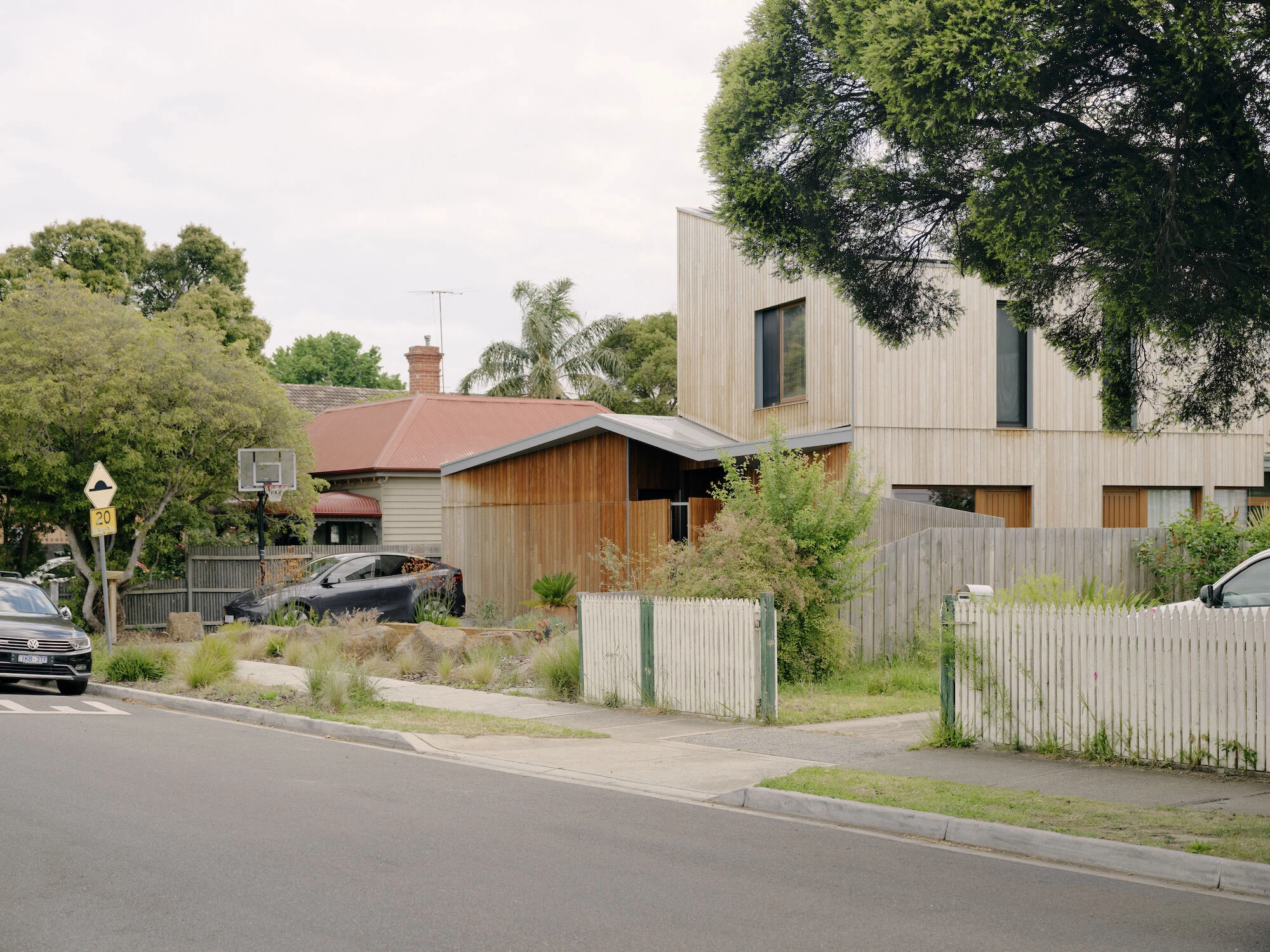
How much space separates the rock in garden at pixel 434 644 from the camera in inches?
693

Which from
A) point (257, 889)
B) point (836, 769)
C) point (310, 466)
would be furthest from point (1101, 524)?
point (257, 889)

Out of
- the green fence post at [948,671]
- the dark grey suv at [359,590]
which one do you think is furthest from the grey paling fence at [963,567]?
the dark grey suv at [359,590]

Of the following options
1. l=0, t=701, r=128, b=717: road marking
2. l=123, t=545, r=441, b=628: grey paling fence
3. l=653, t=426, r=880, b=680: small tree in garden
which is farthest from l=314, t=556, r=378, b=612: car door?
l=653, t=426, r=880, b=680: small tree in garden

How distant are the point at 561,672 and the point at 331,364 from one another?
195 ft

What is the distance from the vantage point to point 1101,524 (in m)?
21.1

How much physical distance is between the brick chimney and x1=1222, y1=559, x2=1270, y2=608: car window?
2947 centimetres

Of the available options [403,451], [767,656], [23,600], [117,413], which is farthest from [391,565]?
[767,656]

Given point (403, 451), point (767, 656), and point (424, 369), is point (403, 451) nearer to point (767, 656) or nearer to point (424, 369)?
point (424, 369)

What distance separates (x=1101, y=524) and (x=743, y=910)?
1647 cm

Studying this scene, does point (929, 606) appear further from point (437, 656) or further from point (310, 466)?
point (310, 466)

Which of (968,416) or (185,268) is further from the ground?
(185,268)

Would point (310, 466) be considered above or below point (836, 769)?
above

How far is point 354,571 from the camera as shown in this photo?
78.2 ft

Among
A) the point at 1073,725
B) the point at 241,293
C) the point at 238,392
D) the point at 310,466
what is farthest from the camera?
the point at 241,293
